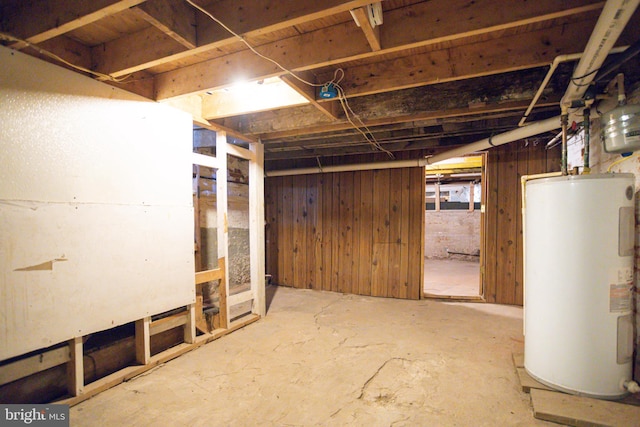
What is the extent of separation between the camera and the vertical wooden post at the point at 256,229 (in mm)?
3172

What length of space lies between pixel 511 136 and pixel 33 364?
148 inches

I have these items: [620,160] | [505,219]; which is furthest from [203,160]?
[505,219]

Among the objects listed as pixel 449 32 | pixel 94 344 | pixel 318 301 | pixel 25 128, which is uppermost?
pixel 449 32

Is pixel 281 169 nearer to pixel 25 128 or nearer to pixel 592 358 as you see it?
pixel 25 128

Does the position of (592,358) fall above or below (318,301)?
above

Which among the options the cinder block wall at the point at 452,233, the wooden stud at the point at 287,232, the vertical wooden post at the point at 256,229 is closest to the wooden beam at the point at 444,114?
the vertical wooden post at the point at 256,229

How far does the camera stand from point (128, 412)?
167 cm

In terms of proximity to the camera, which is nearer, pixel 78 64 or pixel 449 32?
pixel 449 32

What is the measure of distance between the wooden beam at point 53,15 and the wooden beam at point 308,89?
2.91 ft

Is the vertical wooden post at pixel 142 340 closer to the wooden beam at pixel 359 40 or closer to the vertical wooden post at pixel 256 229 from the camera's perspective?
the vertical wooden post at pixel 256 229

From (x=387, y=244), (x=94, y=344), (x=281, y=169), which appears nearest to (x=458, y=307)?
(x=387, y=244)

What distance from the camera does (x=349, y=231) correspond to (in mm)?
4320

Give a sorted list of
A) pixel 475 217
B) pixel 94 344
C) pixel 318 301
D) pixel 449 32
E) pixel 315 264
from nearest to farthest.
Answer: pixel 449 32 < pixel 94 344 < pixel 318 301 < pixel 315 264 < pixel 475 217

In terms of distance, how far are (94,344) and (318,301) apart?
2.45m
